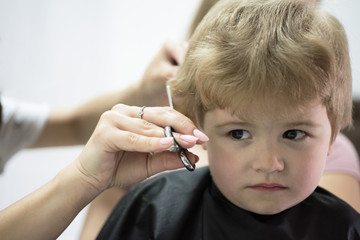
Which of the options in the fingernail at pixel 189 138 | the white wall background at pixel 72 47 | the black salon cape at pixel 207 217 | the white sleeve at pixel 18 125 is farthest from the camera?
the white wall background at pixel 72 47

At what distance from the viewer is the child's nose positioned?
29.0 inches

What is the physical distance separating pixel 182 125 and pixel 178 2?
0.98 m

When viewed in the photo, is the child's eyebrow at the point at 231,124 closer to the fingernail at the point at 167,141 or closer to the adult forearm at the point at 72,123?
the fingernail at the point at 167,141

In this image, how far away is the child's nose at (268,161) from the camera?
737 millimetres

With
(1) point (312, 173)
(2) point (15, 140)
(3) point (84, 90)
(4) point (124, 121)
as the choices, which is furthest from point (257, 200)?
(3) point (84, 90)

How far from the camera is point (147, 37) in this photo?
5.58ft

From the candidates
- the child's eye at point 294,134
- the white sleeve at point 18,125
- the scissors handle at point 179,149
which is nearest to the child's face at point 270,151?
the child's eye at point 294,134

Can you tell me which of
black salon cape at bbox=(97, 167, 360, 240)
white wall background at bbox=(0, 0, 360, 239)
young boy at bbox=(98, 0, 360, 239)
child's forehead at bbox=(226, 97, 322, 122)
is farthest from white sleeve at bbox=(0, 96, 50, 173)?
child's forehead at bbox=(226, 97, 322, 122)

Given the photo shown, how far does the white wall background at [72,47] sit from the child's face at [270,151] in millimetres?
565

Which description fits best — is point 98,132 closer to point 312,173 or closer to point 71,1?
point 312,173

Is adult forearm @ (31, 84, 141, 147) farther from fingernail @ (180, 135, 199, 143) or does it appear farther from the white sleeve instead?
fingernail @ (180, 135, 199, 143)

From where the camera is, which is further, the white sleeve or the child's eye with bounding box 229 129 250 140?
the white sleeve

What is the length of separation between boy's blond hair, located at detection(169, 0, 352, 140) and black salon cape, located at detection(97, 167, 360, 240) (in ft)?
0.78

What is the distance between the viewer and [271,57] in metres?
0.70
